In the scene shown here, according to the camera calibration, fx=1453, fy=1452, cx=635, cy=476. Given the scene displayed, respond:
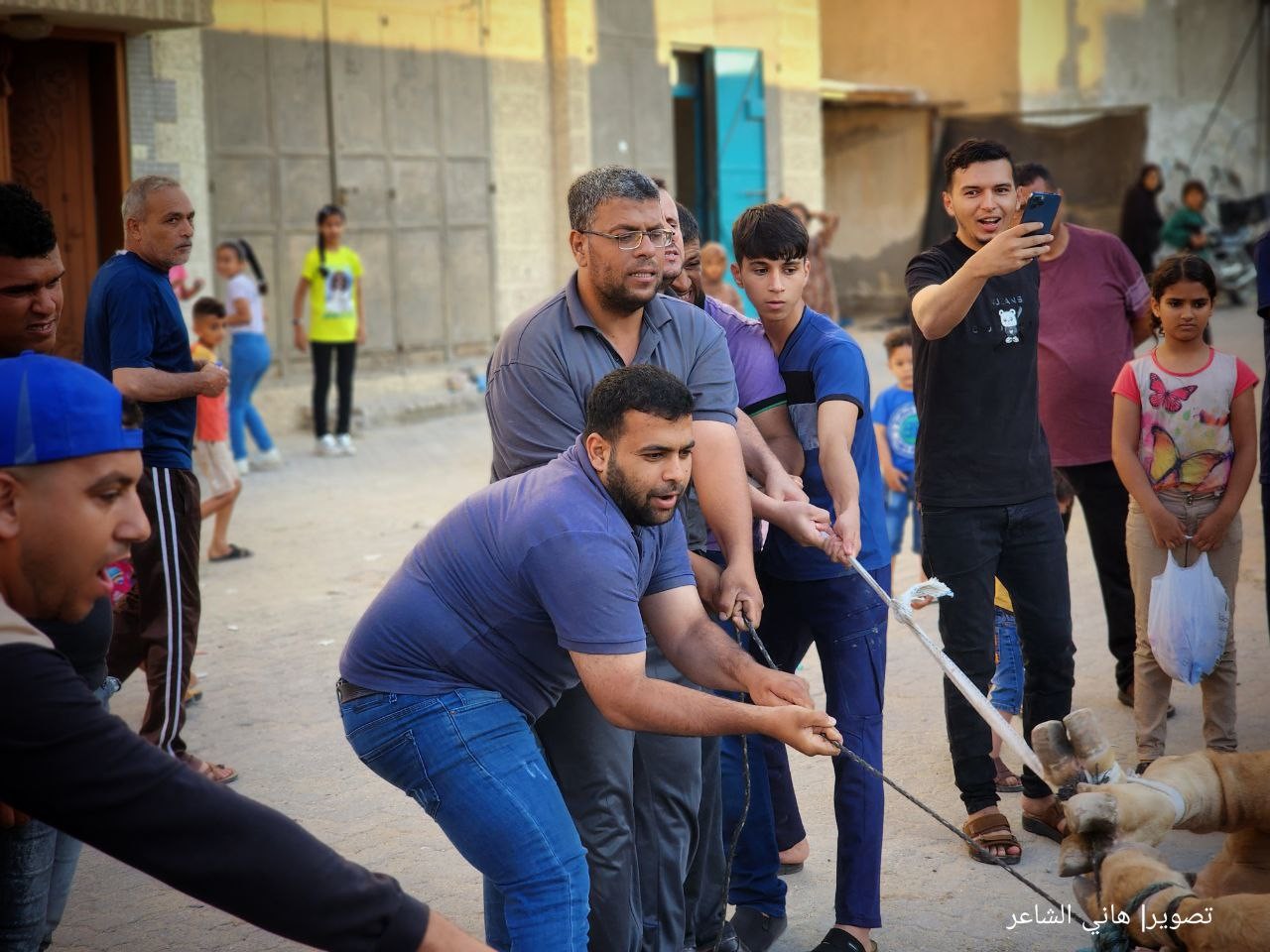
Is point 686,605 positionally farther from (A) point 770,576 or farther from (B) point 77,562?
(B) point 77,562

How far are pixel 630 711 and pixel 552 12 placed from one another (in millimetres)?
13818

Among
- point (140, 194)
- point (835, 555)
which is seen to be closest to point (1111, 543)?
point (835, 555)

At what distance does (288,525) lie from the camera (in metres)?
9.48

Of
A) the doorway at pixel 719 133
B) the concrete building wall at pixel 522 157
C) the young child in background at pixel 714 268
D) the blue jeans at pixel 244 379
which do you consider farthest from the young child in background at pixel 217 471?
the doorway at pixel 719 133

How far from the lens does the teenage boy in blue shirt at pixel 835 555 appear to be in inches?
153

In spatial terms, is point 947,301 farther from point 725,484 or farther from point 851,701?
point 851,701

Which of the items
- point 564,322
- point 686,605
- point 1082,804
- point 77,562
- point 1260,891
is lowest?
point 1260,891

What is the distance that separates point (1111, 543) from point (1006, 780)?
1.18m

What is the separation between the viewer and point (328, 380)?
1227cm

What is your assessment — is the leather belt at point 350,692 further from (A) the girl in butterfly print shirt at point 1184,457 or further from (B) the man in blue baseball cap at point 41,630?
(A) the girl in butterfly print shirt at point 1184,457

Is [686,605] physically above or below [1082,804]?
above

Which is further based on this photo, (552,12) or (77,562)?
(552,12)

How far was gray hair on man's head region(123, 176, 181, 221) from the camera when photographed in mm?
4929

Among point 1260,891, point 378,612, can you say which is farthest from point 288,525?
point 1260,891
